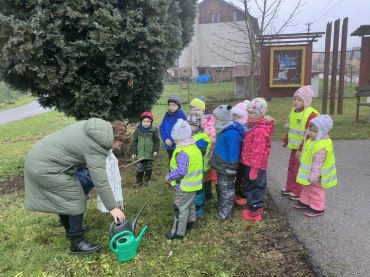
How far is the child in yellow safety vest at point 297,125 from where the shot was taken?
454 centimetres

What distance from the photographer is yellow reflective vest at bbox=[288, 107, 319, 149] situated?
14.9 ft

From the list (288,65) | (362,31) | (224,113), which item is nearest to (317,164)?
(224,113)

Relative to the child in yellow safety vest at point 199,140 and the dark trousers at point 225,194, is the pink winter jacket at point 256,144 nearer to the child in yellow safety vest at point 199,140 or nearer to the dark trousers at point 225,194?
the dark trousers at point 225,194

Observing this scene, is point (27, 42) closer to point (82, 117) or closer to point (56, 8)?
point (56, 8)

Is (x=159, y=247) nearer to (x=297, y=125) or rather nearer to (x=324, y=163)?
(x=324, y=163)

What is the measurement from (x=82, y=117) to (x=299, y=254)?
418 cm

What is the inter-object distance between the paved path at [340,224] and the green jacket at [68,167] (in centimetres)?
208

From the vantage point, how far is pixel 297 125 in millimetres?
4641

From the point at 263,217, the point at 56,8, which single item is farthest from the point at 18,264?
the point at 56,8

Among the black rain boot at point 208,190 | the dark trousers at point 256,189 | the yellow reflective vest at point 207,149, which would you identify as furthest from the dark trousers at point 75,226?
the dark trousers at point 256,189

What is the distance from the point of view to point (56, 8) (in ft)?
17.3

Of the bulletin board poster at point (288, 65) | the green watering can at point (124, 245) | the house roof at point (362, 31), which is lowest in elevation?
the green watering can at point (124, 245)

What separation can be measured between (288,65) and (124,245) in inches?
300

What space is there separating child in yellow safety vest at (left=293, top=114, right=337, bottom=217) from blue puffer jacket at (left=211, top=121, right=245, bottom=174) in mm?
809
